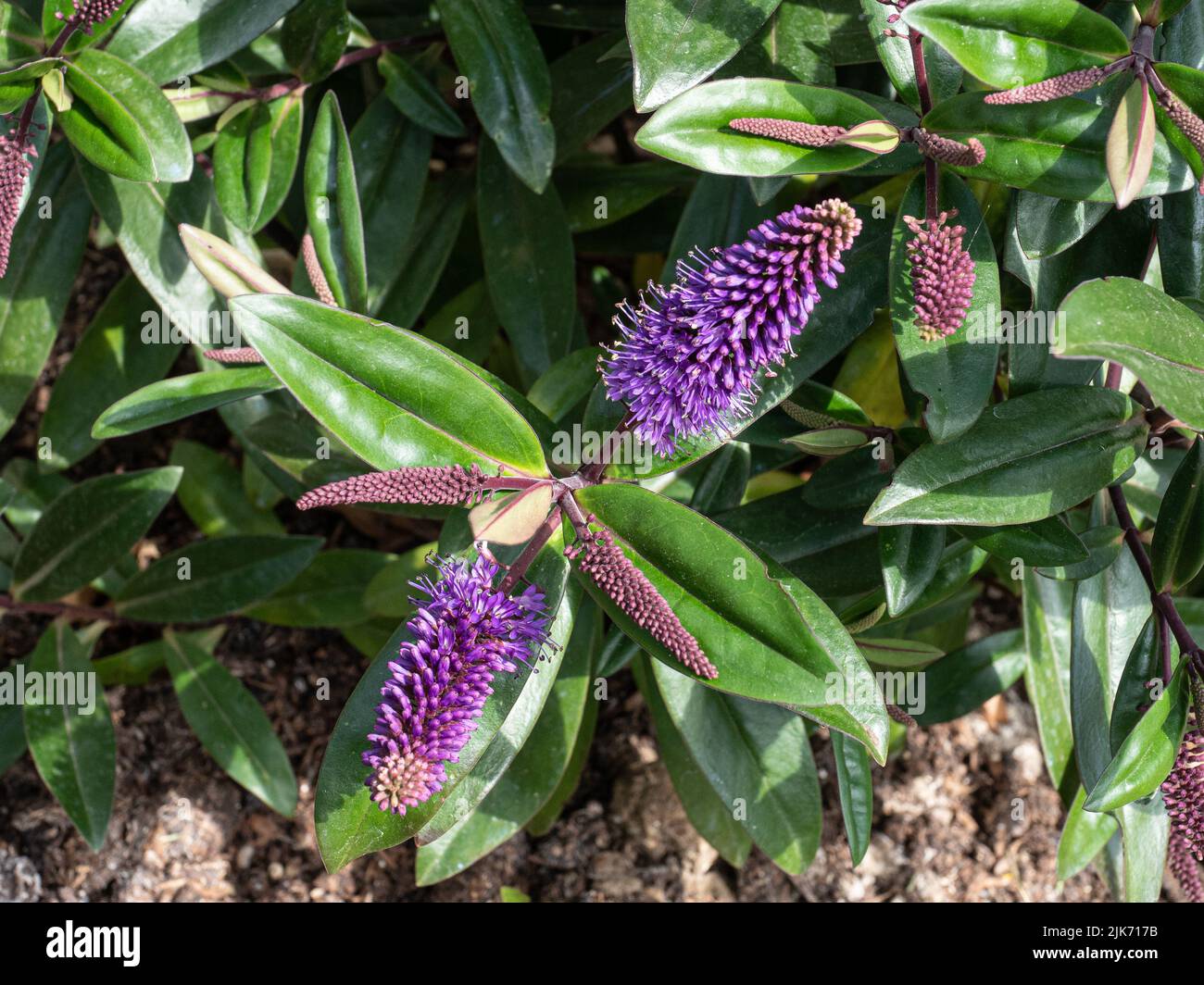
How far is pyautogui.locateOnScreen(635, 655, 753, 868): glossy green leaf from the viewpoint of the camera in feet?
6.72

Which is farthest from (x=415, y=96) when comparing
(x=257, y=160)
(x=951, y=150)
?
(x=951, y=150)

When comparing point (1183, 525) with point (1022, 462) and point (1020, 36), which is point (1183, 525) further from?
point (1020, 36)

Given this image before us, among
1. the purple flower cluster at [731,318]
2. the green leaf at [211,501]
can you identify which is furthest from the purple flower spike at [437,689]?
the green leaf at [211,501]

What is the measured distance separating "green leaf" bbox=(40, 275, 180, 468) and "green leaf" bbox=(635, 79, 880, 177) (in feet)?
4.15

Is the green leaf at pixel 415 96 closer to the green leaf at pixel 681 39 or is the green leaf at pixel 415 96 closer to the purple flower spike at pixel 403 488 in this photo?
the green leaf at pixel 681 39

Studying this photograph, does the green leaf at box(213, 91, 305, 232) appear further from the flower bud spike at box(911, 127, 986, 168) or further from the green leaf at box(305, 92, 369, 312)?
the flower bud spike at box(911, 127, 986, 168)

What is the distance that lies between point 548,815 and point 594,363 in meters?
0.98

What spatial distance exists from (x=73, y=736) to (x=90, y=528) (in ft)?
1.25

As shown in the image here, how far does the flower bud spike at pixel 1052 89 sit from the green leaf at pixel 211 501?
1697mm

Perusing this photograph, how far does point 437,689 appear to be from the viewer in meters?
1.09

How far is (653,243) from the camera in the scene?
218 centimetres

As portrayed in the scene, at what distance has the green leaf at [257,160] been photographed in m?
1.68

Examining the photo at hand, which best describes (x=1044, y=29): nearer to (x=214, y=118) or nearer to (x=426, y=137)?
(x=426, y=137)
